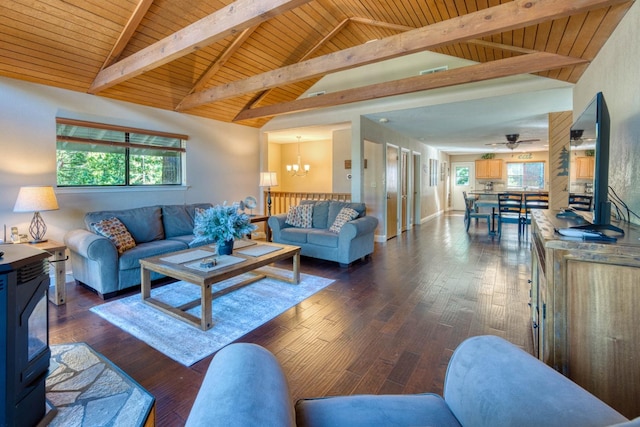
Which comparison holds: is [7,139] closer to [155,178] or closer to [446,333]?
[155,178]

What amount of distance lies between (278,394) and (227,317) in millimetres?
2027

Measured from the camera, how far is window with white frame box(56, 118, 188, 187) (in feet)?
13.2

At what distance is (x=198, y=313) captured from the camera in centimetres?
286

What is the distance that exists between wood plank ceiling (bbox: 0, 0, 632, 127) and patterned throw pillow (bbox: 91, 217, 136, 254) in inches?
66.5

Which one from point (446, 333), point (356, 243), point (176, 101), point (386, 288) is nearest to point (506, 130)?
point (356, 243)

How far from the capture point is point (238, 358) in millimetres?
1015

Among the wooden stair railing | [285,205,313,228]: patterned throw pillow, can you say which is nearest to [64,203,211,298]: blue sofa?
[285,205,313,228]: patterned throw pillow

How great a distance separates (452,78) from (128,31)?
12.4 feet

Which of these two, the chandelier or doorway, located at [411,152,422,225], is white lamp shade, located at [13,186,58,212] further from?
doorway, located at [411,152,422,225]

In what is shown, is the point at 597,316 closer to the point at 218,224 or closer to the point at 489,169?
the point at 218,224

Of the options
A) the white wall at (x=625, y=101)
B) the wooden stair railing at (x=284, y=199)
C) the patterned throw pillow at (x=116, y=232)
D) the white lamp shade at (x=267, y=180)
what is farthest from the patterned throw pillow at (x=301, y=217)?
the white wall at (x=625, y=101)

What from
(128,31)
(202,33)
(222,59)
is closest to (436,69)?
(222,59)

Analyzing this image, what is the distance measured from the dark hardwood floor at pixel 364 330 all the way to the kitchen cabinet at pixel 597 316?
2.58ft

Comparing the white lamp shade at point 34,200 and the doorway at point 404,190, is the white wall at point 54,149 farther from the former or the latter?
the doorway at point 404,190
